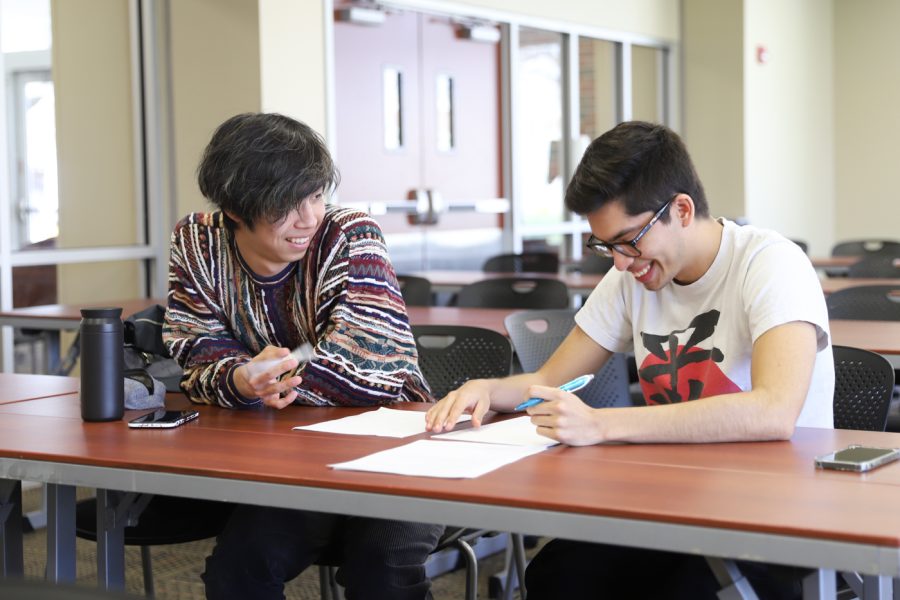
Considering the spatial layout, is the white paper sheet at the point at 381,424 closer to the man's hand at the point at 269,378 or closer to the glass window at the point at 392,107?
the man's hand at the point at 269,378

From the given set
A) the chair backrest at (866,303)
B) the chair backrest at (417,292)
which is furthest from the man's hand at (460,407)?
the chair backrest at (417,292)

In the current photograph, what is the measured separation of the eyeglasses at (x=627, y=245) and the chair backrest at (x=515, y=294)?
208 centimetres

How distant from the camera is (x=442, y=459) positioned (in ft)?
5.23

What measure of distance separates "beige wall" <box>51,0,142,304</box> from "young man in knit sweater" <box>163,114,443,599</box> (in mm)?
2952

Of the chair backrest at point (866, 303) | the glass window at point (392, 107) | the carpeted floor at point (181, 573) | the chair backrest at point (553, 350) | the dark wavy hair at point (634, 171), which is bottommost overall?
the carpeted floor at point (181, 573)

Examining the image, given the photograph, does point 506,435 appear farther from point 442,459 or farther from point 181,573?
point 181,573

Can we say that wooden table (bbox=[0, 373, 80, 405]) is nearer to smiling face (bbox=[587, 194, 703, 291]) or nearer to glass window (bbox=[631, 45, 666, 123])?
smiling face (bbox=[587, 194, 703, 291])

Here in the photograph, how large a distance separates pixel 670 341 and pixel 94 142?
3.78 metres

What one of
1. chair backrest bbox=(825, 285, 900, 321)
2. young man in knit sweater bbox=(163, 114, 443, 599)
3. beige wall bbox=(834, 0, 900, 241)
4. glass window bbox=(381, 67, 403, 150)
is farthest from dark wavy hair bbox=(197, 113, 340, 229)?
beige wall bbox=(834, 0, 900, 241)

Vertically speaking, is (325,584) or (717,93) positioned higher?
(717,93)

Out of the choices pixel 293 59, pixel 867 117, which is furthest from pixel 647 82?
pixel 293 59

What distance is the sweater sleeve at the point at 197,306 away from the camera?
2.24 meters

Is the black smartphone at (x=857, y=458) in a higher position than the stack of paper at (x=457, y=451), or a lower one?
higher

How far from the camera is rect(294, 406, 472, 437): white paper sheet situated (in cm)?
186
